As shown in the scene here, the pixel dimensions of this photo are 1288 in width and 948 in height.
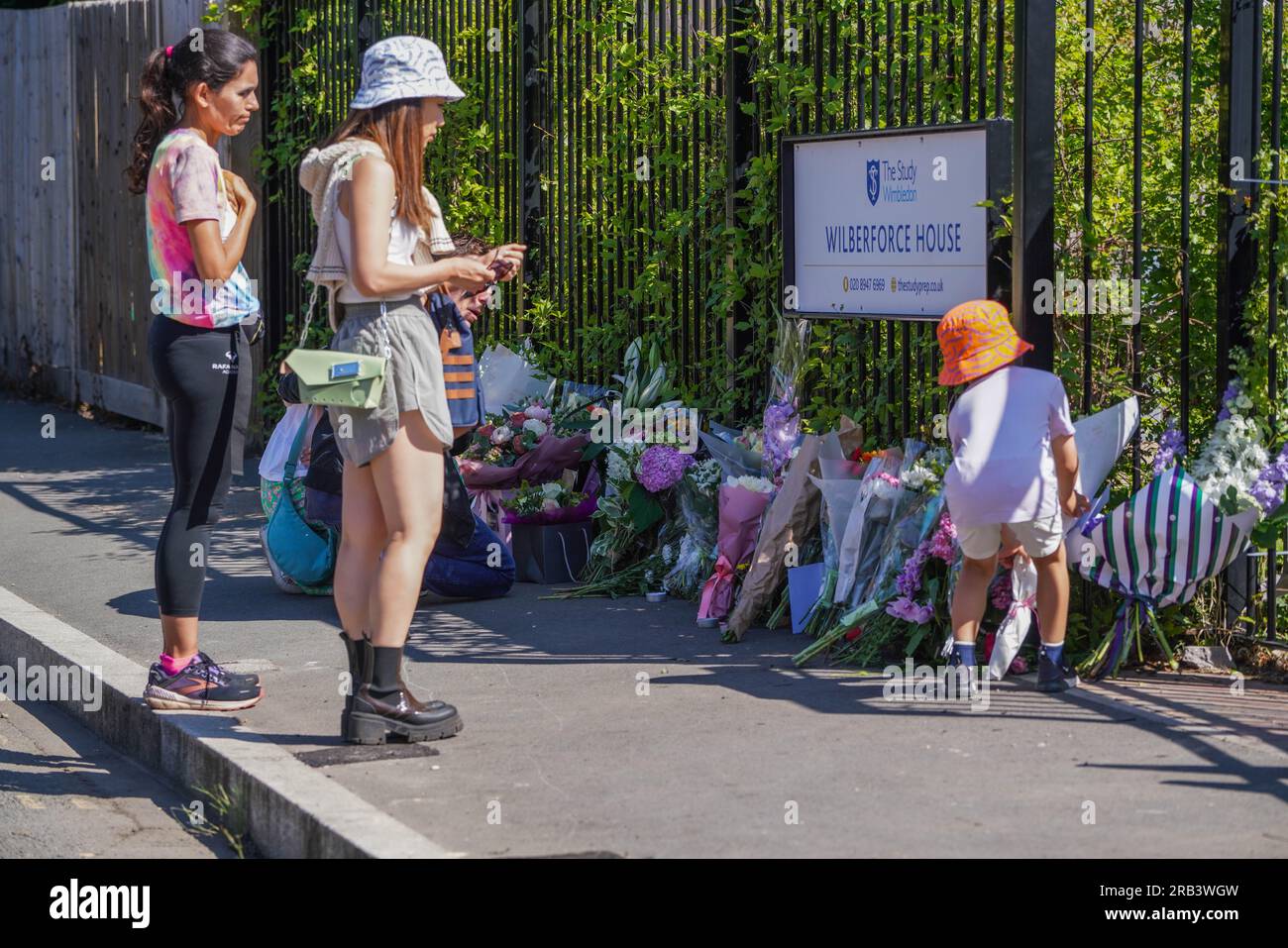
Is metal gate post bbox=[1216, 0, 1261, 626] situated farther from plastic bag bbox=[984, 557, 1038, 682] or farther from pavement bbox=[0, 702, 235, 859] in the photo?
pavement bbox=[0, 702, 235, 859]

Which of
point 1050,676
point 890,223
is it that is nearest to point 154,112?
point 890,223

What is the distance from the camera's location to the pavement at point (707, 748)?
413 cm

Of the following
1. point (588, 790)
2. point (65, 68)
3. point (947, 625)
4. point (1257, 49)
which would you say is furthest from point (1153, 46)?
point (65, 68)

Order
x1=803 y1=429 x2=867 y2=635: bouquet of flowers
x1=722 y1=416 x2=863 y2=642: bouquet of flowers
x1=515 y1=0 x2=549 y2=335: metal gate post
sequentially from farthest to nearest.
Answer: x1=515 y1=0 x2=549 y2=335: metal gate post < x1=722 y1=416 x2=863 y2=642: bouquet of flowers < x1=803 y1=429 x2=867 y2=635: bouquet of flowers

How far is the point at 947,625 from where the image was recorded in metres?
5.75

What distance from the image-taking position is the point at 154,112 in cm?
545

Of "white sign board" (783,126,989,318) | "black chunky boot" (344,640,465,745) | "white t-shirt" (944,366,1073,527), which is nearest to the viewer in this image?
"black chunky boot" (344,640,465,745)

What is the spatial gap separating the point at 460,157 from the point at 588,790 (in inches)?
212

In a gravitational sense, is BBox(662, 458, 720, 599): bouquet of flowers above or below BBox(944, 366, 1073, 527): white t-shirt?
below

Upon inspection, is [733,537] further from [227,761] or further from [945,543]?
[227,761]

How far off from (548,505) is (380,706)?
2.60m

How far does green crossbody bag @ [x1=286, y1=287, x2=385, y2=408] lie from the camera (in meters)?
4.68

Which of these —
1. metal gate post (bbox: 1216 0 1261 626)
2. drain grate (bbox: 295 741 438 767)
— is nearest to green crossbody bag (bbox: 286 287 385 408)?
drain grate (bbox: 295 741 438 767)
